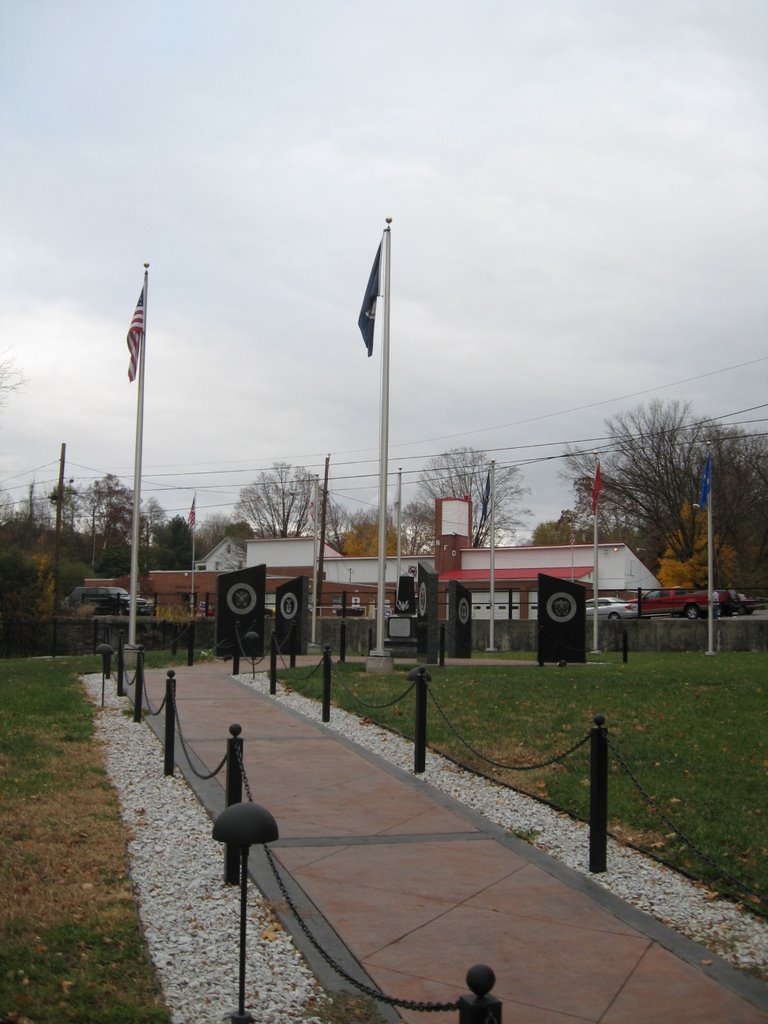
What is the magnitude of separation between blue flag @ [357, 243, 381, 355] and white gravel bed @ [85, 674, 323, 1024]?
39.8 ft

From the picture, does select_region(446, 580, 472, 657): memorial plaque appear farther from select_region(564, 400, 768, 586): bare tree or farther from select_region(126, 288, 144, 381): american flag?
select_region(564, 400, 768, 586): bare tree

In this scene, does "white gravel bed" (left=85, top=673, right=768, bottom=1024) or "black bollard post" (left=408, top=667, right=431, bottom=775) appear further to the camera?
"black bollard post" (left=408, top=667, right=431, bottom=775)

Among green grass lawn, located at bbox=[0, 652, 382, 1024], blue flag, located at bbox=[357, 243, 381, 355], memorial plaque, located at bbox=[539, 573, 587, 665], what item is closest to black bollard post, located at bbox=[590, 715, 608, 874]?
green grass lawn, located at bbox=[0, 652, 382, 1024]

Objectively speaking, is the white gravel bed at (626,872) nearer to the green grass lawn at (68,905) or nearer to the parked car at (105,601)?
the green grass lawn at (68,905)

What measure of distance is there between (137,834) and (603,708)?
7328mm

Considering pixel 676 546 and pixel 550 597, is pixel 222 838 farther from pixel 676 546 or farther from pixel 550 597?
pixel 676 546

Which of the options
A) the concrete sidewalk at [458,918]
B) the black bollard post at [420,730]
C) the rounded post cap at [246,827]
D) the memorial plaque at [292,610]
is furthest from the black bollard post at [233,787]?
the memorial plaque at [292,610]

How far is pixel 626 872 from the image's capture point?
21.7 ft

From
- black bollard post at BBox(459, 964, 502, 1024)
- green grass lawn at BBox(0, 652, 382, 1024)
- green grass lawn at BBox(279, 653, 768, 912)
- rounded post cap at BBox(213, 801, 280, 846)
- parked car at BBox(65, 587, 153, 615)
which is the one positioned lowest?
green grass lawn at BBox(0, 652, 382, 1024)

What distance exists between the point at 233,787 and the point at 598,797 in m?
2.45

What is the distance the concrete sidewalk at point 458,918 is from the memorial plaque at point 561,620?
1238 cm

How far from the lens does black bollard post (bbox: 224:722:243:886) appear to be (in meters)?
6.13

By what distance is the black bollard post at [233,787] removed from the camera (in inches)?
241

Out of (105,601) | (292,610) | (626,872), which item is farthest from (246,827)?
(105,601)
